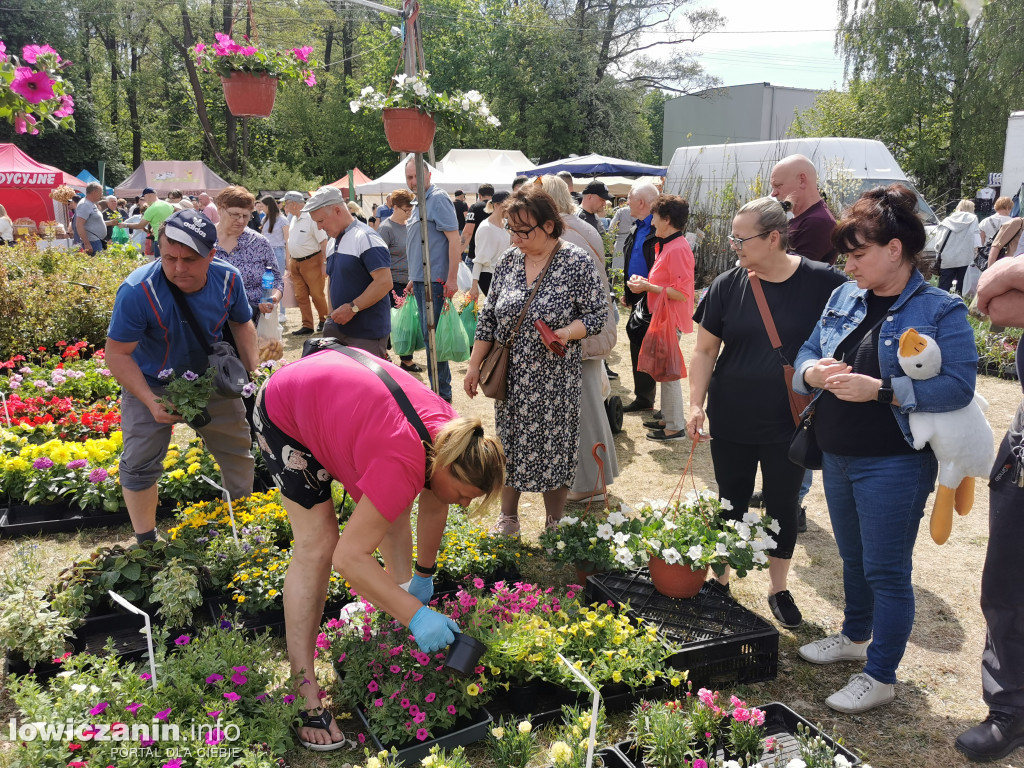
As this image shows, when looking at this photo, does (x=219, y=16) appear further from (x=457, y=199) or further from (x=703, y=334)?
(x=703, y=334)

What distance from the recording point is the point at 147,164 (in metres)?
22.7

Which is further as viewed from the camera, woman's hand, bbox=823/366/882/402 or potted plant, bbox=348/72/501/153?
potted plant, bbox=348/72/501/153

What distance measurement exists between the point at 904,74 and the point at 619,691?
2699cm

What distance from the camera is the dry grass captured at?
8.75ft

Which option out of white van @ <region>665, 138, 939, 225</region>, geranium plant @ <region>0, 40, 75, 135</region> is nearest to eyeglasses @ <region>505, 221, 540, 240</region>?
geranium plant @ <region>0, 40, 75, 135</region>

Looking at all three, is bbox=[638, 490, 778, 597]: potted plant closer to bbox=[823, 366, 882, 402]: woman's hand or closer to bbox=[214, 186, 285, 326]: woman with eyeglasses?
bbox=[823, 366, 882, 402]: woman's hand

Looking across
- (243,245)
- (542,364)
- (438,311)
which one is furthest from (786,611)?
(243,245)

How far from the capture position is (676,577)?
3180 mm

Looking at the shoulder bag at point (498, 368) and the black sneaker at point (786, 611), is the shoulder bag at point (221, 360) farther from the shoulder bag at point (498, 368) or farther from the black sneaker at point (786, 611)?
the black sneaker at point (786, 611)

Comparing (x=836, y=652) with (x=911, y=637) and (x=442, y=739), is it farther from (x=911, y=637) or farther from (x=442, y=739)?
(x=442, y=739)

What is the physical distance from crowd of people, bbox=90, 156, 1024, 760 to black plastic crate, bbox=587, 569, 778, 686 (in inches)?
10.8

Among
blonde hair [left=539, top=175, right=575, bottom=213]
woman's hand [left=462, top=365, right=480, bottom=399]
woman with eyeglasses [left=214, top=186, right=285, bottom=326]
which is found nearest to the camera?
woman's hand [left=462, top=365, right=480, bottom=399]

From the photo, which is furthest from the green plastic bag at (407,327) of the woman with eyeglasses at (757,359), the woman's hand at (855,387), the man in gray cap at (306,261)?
the woman's hand at (855,387)

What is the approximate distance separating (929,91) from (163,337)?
88.5ft
